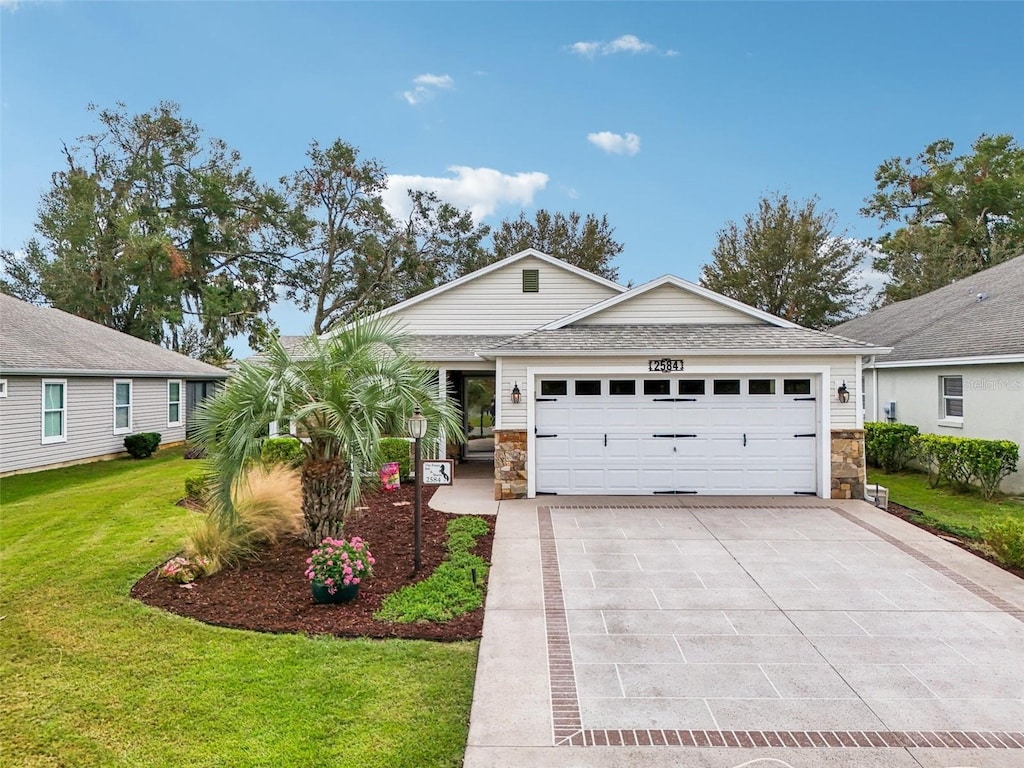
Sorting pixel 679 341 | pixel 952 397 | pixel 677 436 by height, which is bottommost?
pixel 677 436

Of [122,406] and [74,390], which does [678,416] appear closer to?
[74,390]

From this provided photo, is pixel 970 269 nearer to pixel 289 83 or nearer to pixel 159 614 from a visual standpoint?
pixel 289 83

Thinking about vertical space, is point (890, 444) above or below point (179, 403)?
below

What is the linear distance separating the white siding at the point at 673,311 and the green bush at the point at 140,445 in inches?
521

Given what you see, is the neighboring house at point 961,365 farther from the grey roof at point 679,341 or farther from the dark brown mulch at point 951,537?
the dark brown mulch at point 951,537

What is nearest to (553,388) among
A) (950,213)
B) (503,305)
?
(503,305)

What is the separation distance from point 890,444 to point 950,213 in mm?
24495

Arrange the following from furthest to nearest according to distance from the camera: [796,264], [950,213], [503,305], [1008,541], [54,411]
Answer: [950,213] → [796,264] → [503,305] → [54,411] → [1008,541]

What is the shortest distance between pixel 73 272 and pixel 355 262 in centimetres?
1263

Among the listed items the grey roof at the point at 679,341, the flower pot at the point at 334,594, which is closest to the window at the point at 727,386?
the grey roof at the point at 679,341

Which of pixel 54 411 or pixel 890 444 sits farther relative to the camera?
pixel 54 411

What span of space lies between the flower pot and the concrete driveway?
143 cm

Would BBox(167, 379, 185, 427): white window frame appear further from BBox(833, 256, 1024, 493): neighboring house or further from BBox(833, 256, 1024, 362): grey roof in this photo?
BBox(833, 256, 1024, 362): grey roof

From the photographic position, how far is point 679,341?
419 inches
